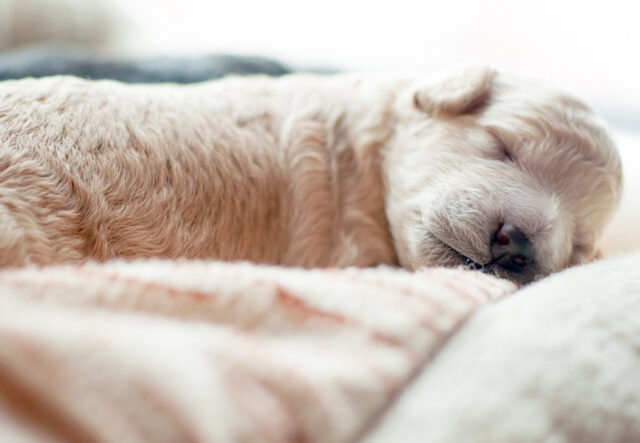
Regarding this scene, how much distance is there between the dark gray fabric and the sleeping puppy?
0.50 metres

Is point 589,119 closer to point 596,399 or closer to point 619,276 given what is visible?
point 619,276

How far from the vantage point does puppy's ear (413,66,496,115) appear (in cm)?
133

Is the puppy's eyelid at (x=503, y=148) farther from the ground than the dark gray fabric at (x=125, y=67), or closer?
farther from the ground

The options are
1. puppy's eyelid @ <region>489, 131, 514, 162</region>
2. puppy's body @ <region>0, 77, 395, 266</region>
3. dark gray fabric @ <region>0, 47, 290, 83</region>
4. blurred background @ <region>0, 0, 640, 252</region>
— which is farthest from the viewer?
blurred background @ <region>0, 0, 640, 252</region>

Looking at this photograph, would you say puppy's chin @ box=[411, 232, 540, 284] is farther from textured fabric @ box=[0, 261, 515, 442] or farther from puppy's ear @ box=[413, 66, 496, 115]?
textured fabric @ box=[0, 261, 515, 442]

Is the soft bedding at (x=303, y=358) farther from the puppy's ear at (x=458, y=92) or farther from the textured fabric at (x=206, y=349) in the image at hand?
the puppy's ear at (x=458, y=92)

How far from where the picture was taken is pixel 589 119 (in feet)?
4.16

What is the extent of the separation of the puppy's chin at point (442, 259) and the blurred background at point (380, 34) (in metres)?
1.02

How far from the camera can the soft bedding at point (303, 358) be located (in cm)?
45

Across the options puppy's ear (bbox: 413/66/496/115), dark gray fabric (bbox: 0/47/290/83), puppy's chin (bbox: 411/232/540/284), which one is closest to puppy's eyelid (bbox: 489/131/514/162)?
puppy's ear (bbox: 413/66/496/115)

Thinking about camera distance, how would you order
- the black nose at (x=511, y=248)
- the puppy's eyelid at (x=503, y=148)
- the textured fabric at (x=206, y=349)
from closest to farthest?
the textured fabric at (x=206, y=349) < the black nose at (x=511, y=248) < the puppy's eyelid at (x=503, y=148)

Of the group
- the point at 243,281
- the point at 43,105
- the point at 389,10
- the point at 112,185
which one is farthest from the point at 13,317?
the point at 389,10

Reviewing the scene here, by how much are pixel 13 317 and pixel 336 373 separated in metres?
Result: 0.29

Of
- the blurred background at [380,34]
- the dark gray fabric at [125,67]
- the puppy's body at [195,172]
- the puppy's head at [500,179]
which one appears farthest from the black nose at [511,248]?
the dark gray fabric at [125,67]
